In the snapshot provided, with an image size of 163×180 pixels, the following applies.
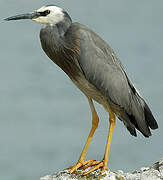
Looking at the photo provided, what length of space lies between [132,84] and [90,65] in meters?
0.98

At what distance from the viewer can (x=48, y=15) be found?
Result: 7023mm

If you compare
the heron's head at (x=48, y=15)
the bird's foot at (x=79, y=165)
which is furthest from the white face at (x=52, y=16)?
the bird's foot at (x=79, y=165)

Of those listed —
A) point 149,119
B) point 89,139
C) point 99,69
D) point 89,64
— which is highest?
point 89,64

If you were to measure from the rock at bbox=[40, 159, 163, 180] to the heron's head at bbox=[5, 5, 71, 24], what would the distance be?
2.42 m

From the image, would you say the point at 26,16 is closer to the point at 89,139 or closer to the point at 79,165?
the point at 89,139

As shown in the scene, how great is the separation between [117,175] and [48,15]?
2700mm

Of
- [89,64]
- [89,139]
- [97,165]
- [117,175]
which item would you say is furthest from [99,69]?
[117,175]

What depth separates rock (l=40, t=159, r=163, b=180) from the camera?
23.1ft

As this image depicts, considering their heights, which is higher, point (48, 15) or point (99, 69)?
point (48, 15)

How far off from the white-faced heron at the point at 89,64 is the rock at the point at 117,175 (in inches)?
4.6

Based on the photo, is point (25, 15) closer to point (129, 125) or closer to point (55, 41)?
point (55, 41)

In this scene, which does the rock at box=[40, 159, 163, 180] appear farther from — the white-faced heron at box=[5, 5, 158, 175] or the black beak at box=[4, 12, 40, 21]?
the black beak at box=[4, 12, 40, 21]

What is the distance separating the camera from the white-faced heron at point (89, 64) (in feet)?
22.8

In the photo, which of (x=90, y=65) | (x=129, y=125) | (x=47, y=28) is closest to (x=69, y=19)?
(x=47, y=28)
